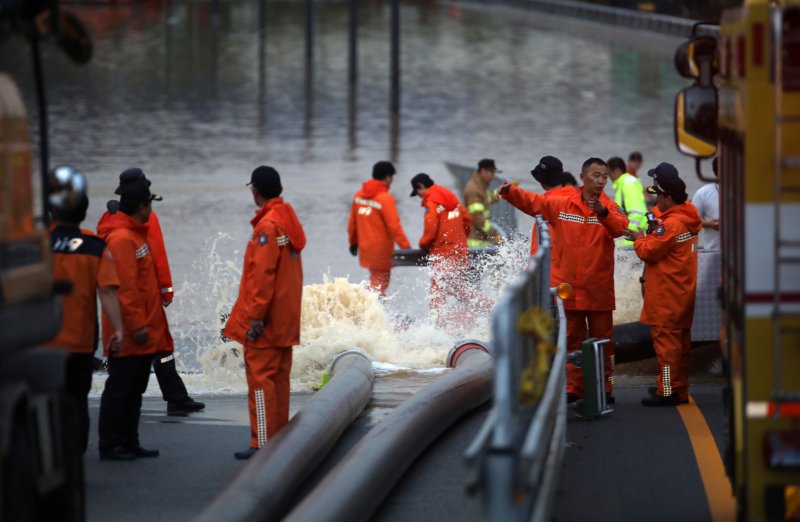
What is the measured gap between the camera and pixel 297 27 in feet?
244

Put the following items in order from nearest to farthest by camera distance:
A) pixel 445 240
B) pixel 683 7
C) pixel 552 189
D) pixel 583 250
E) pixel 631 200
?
pixel 583 250 < pixel 552 189 < pixel 445 240 < pixel 631 200 < pixel 683 7

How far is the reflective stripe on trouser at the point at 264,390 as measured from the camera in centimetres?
982

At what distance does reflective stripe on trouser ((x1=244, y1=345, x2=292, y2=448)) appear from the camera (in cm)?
982

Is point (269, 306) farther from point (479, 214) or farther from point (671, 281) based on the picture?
point (479, 214)

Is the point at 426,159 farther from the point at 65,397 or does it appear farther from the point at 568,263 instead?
the point at 65,397

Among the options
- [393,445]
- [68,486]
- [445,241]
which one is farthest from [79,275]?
[445,241]

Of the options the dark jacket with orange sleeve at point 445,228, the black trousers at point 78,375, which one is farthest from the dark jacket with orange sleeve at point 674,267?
the dark jacket with orange sleeve at point 445,228

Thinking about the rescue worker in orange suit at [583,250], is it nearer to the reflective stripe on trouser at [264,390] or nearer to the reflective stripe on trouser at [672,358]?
the reflective stripe on trouser at [672,358]

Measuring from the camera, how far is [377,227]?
1736 centimetres

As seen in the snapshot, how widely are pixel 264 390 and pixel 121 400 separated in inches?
36.3

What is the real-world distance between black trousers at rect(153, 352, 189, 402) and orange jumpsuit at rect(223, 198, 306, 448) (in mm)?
1547

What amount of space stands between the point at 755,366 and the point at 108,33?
208ft

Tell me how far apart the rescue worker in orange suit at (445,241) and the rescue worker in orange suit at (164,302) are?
479cm

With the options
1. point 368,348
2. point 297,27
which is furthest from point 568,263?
point 297,27
